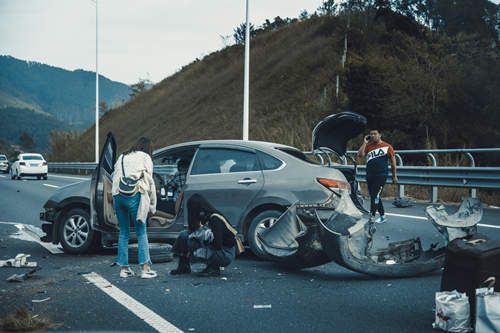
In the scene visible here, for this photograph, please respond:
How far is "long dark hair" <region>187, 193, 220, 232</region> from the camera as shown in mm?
7000

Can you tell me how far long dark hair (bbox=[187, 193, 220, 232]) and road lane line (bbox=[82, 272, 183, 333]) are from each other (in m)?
1.21

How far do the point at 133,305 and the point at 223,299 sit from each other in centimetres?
91

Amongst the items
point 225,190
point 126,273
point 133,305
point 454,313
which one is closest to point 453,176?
point 225,190

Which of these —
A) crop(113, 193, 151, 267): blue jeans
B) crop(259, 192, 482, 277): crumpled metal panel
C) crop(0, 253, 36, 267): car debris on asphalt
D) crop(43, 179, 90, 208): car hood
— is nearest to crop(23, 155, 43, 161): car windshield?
crop(43, 179, 90, 208): car hood

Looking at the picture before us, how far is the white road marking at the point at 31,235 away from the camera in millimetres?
9085

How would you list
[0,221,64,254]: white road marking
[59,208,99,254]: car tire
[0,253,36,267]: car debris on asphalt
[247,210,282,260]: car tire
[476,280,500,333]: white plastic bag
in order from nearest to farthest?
1. [476,280,500,333]: white plastic bag
2. [0,253,36,267]: car debris on asphalt
3. [247,210,282,260]: car tire
4. [59,208,99,254]: car tire
5. [0,221,64,254]: white road marking

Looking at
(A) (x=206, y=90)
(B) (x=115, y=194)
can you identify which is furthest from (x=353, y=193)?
(A) (x=206, y=90)

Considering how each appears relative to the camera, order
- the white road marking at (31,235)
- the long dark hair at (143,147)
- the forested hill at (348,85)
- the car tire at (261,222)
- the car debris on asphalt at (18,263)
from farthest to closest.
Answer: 1. the forested hill at (348,85)
2. the white road marking at (31,235)
3. the car tire at (261,222)
4. the car debris on asphalt at (18,263)
5. the long dark hair at (143,147)

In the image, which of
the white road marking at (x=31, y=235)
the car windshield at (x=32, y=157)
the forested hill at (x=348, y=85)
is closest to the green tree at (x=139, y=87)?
the forested hill at (x=348, y=85)

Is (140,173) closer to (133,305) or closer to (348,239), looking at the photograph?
(133,305)

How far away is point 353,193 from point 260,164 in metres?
1.51

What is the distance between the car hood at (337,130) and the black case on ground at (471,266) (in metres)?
3.85

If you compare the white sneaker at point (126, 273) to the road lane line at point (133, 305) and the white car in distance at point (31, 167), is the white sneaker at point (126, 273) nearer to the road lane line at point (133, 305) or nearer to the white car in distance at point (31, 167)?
the road lane line at point (133, 305)

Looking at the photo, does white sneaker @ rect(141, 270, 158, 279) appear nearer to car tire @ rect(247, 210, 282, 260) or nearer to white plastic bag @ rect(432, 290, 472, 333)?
car tire @ rect(247, 210, 282, 260)
